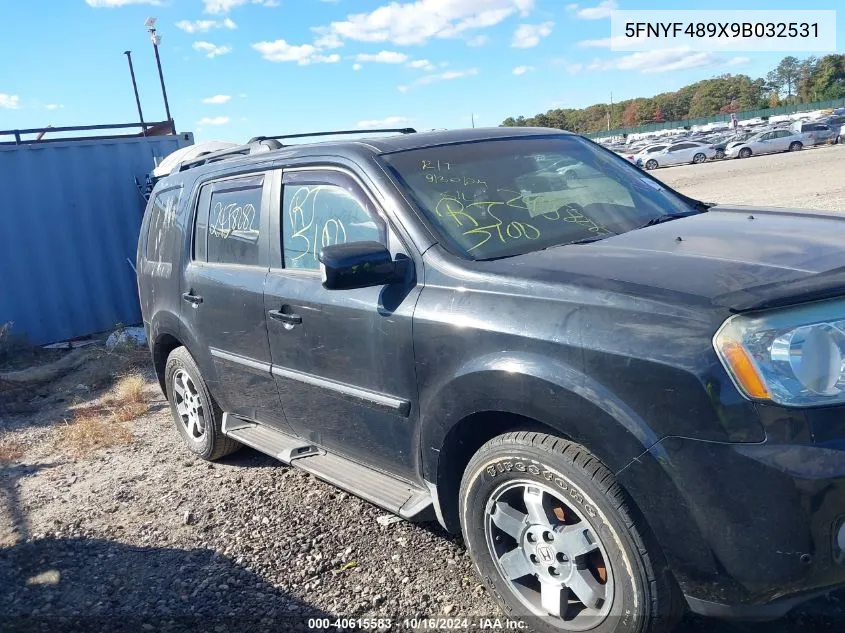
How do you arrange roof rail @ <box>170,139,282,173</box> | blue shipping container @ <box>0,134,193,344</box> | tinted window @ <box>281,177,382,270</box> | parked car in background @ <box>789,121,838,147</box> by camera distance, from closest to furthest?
tinted window @ <box>281,177,382,270</box>
roof rail @ <box>170,139,282,173</box>
blue shipping container @ <box>0,134,193,344</box>
parked car in background @ <box>789,121,838,147</box>

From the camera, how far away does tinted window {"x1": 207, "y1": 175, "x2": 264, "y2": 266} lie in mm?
4043

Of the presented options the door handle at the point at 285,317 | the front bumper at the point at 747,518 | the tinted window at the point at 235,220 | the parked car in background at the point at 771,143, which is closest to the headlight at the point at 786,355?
the front bumper at the point at 747,518

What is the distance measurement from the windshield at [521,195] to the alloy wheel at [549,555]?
3.23 ft

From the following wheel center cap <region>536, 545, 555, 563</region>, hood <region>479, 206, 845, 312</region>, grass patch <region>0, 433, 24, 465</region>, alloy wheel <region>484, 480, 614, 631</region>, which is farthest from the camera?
grass patch <region>0, 433, 24, 465</region>

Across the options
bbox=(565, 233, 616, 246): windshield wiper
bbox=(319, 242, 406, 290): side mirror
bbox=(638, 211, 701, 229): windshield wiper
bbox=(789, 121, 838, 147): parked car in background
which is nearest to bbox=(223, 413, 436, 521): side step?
bbox=(319, 242, 406, 290): side mirror

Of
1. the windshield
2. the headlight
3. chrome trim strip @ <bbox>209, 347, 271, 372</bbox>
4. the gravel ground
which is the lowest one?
the gravel ground

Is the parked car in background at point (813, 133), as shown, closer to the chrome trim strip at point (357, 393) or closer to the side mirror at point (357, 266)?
the chrome trim strip at point (357, 393)

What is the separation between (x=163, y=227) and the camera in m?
5.09

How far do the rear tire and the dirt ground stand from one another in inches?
6.3

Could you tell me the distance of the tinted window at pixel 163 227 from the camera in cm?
493

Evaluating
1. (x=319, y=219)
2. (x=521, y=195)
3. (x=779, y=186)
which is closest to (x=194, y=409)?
(x=319, y=219)

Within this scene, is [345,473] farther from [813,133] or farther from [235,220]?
[813,133]

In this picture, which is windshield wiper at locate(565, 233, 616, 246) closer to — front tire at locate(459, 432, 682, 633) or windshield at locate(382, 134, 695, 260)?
windshield at locate(382, 134, 695, 260)

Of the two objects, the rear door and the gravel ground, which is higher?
the rear door
